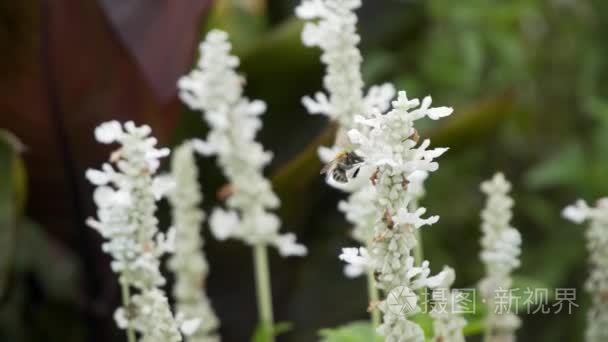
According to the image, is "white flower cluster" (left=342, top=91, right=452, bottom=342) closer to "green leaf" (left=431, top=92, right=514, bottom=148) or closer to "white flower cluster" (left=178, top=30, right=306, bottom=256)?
"white flower cluster" (left=178, top=30, right=306, bottom=256)

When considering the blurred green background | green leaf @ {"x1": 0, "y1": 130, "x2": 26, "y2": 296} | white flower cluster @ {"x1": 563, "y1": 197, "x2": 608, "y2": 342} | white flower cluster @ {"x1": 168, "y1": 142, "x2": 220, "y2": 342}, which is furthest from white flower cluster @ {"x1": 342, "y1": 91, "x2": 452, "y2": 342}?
green leaf @ {"x1": 0, "y1": 130, "x2": 26, "y2": 296}

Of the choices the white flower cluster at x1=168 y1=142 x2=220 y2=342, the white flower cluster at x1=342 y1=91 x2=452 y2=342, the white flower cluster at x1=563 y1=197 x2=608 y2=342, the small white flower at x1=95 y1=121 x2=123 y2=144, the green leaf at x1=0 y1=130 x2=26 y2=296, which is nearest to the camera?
the white flower cluster at x1=342 y1=91 x2=452 y2=342

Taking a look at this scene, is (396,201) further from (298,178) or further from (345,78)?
→ (298,178)

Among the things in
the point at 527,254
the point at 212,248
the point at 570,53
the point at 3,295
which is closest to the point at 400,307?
the point at 3,295

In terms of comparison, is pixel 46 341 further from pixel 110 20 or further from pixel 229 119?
pixel 229 119

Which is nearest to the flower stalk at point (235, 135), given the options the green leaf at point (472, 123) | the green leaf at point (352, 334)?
the green leaf at point (352, 334)

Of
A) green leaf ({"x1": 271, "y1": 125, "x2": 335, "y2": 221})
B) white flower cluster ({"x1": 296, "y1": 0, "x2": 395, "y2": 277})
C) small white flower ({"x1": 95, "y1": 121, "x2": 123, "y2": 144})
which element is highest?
green leaf ({"x1": 271, "y1": 125, "x2": 335, "y2": 221})

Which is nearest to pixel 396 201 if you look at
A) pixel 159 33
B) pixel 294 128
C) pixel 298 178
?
pixel 298 178

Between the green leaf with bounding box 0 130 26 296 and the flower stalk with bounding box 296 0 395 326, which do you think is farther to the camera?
Answer: the green leaf with bounding box 0 130 26 296
